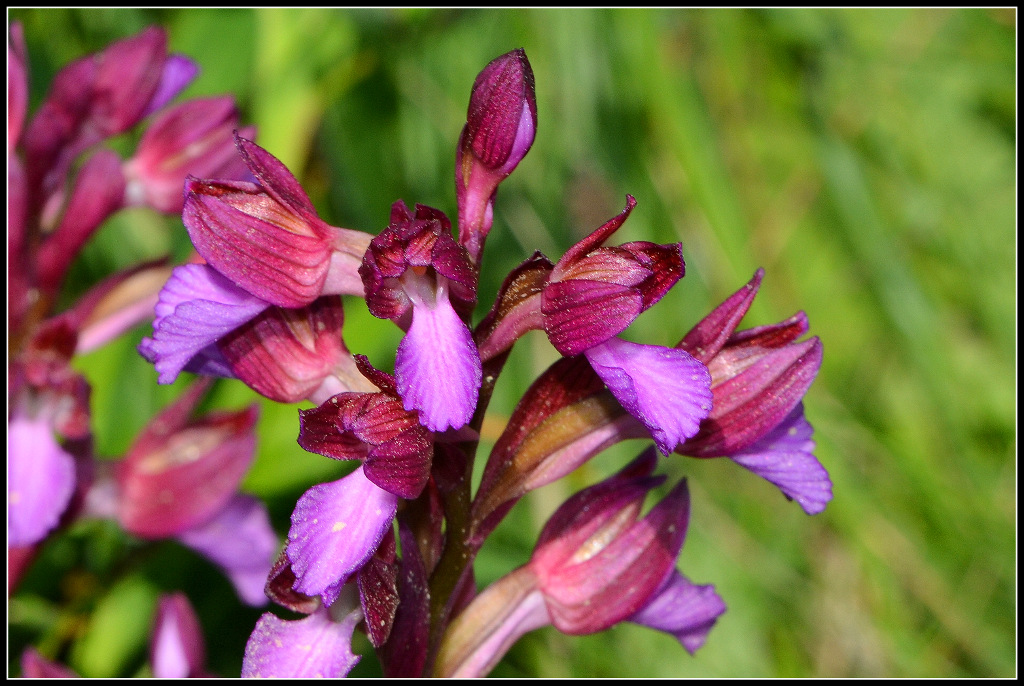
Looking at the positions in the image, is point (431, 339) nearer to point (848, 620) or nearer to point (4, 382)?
point (4, 382)

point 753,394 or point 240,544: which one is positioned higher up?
point 753,394

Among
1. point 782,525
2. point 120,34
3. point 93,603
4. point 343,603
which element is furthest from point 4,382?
point 782,525

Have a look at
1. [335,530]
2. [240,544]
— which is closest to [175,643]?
[240,544]

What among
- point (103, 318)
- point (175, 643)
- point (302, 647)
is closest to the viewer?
point (302, 647)

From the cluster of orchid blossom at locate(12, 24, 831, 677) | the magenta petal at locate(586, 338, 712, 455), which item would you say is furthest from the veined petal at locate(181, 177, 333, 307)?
the magenta petal at locate(586, 338, 712, 455)

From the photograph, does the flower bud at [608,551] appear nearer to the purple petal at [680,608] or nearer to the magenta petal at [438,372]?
the purple petal at [680,608]

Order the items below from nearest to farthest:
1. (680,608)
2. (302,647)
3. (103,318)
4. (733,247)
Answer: (302,647)
(680,608)
(103,318)
(733,247)

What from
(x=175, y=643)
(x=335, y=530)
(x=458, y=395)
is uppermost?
(x=458, y=395)

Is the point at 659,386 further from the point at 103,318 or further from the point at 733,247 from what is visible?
the point at 733,247
